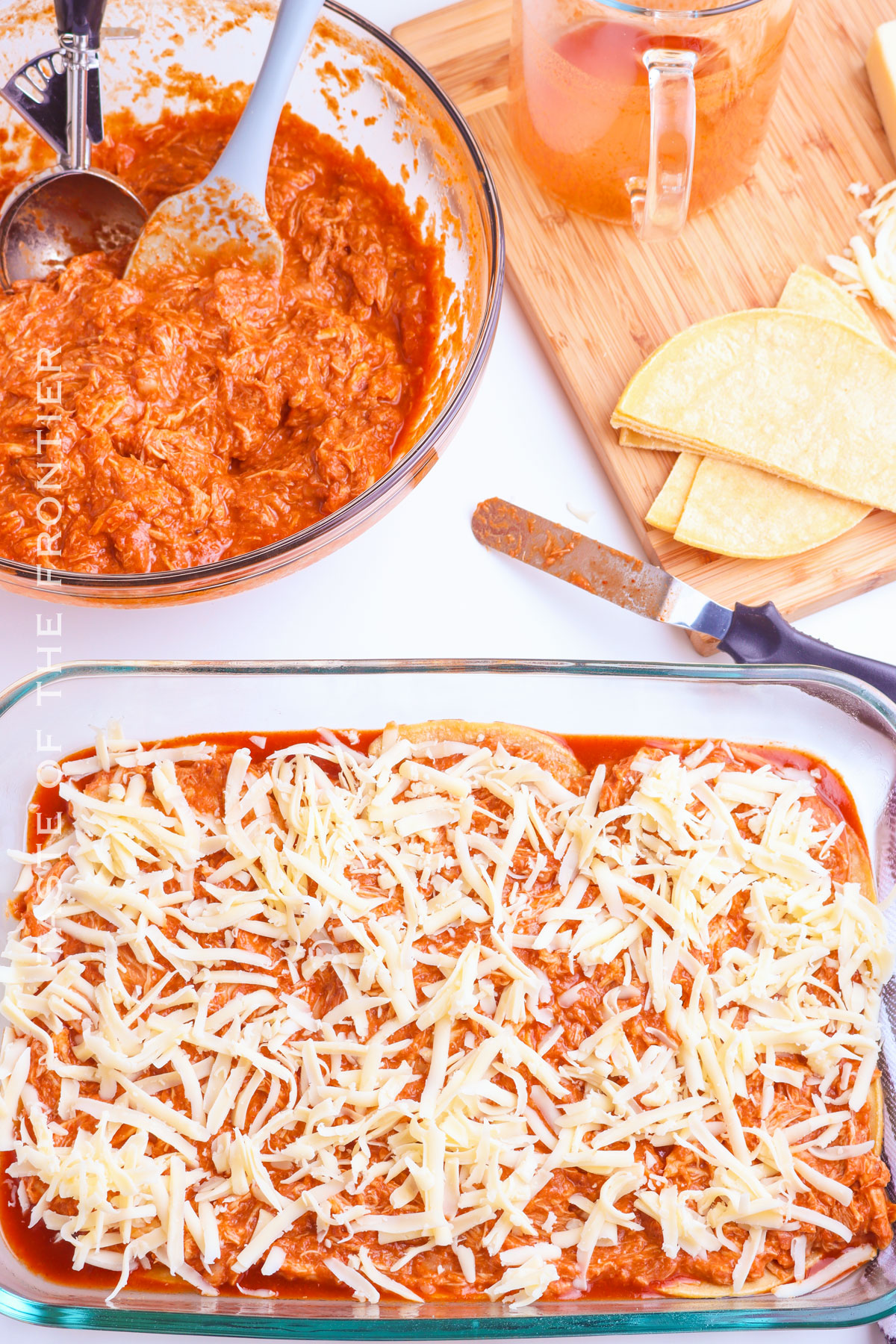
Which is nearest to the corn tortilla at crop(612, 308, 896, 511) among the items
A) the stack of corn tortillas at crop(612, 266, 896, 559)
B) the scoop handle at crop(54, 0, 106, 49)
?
the stack of corn tortillas at crop(612, 266, 896, 559)

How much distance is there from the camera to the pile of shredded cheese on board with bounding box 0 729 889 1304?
1.57 metres

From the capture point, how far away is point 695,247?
6.90 ft

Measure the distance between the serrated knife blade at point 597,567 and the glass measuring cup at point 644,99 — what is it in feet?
1.70

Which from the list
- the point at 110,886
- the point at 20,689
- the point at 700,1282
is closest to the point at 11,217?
the point at 20,689

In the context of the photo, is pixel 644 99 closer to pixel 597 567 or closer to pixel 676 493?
pixel 676 493

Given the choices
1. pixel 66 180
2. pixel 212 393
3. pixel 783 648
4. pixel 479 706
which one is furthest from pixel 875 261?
pixel 66 180

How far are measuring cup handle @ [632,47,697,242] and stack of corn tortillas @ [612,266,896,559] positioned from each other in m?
0.21

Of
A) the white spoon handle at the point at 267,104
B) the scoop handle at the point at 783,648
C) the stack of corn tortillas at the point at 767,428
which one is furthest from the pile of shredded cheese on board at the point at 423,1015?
the white spoon handle at the point at 267,104

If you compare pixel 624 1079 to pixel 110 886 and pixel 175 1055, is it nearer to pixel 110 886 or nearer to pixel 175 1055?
pixel 175 1055

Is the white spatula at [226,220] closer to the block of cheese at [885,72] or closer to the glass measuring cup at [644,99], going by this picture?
the glass measuring cup at [644,99]

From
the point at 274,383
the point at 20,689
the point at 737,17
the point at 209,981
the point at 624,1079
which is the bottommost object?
the point at 624,1079

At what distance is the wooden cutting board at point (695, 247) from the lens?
1988 millimetres

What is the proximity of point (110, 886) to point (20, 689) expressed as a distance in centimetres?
35

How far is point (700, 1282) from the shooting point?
63.3 inches
